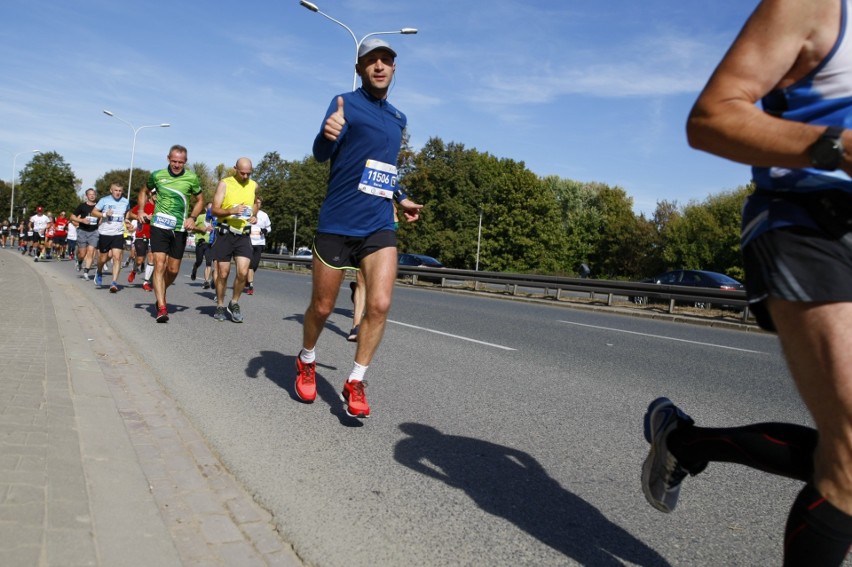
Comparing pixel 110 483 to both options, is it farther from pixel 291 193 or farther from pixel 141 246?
pixel 291 193

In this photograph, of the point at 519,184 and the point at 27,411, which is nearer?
the point at 27,411

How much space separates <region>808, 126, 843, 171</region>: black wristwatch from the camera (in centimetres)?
162

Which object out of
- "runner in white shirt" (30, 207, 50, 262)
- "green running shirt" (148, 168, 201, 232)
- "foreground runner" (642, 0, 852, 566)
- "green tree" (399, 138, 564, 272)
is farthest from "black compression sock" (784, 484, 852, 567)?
"green tree" (399, 138, 564, 272)

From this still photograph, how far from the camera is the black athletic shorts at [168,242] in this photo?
955cm

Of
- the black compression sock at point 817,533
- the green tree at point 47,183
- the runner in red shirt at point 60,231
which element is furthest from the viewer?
the green tree at point 47,183

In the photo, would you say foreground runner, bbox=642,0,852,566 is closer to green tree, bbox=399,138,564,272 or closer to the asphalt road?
the asphalt road

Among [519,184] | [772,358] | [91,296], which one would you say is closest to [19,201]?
[519,184]

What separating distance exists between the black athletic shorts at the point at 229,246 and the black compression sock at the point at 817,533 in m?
8.74

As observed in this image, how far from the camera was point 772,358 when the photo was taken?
31.1 feet

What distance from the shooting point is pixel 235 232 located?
32.6 feet

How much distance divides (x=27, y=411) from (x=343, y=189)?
2159 millimetres

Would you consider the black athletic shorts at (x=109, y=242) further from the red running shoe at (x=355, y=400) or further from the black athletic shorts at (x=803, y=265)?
the black athletic shorts at (x=803, y=265)

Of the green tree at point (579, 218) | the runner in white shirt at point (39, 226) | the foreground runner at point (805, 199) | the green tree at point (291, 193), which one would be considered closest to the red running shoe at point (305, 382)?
the foreground runner at point (805, 199)

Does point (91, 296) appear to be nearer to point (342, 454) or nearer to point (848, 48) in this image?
point (342, 454)
